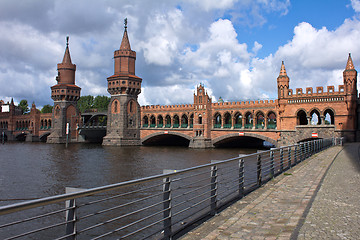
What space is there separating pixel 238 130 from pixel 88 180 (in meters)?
31.1

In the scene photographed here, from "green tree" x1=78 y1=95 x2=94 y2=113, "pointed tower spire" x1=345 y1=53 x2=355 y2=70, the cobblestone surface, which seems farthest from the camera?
"green tree" x1=78 y1=95 x2=94 y2=113

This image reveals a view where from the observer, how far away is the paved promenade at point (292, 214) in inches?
212

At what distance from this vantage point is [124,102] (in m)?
56.8

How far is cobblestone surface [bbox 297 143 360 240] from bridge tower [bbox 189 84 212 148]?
38.2 m

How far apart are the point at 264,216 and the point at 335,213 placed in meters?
1.59

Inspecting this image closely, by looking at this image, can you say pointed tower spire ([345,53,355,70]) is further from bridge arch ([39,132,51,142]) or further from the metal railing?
bridge arch ([39,132,51,142])

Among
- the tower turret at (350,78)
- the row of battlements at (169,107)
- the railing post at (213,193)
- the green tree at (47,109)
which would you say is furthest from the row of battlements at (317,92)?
the green tree at (47,109)

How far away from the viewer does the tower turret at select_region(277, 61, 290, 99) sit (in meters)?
41.6

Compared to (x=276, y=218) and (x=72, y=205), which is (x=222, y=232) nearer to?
(x=276, y=218)

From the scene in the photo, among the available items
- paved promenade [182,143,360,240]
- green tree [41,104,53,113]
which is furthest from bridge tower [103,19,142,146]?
green tree [41,104,53,113]

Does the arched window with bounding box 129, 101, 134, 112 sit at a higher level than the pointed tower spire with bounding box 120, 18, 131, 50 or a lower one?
lower

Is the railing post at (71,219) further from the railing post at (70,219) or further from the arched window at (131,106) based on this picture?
the arched window at (131,106)

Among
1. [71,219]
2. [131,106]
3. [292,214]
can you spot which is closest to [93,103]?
[131,106]

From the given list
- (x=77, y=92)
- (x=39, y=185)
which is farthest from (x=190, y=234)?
(x=77, y=92)
